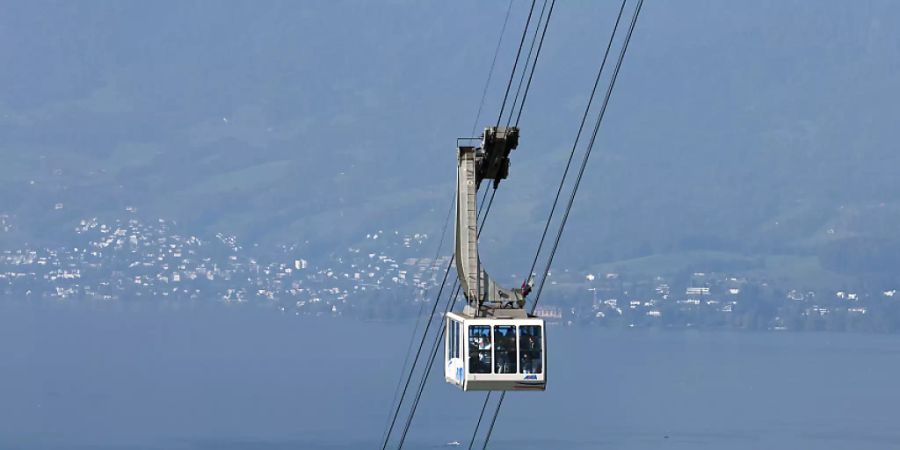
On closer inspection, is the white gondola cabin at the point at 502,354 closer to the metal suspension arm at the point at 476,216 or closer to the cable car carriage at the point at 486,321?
the cable car carriage at the point at 486,321

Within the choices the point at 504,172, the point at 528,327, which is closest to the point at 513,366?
the point at 528,327

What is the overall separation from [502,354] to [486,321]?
864 mm

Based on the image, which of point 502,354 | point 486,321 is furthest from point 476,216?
point 502,354

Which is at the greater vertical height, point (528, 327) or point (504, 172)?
point (504, 172)

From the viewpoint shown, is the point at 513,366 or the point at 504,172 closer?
the point at 513,366

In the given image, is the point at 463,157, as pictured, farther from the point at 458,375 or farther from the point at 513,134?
the point at 458,375

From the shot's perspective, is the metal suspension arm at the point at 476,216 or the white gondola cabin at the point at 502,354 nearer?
the white gondola cabin at the point at 502,354

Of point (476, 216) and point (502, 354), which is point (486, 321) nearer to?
point (502, 354)

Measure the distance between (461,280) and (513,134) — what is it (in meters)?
3.32

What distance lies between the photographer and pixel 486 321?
127ft

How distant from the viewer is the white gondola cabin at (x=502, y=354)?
38219mm

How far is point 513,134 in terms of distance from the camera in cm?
4003

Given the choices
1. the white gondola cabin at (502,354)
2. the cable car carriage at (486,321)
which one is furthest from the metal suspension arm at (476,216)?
the white gondola cabin at (502,354)

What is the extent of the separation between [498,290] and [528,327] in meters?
1.71
